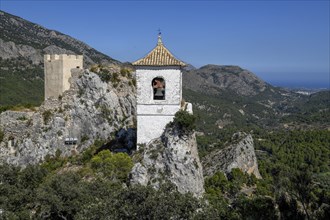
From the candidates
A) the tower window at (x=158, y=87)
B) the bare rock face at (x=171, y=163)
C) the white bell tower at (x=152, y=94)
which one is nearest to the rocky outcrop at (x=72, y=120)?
the tower window at (x=158, y=87)

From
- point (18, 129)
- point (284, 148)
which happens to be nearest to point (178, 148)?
point (18, 129)

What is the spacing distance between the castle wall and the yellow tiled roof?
13.6m

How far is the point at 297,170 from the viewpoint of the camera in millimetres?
14578

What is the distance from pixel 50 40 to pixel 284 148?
315ft

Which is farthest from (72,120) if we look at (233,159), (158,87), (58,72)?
(233,159)

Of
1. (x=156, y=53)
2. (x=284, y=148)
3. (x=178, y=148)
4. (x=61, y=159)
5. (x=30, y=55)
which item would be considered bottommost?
(x=284, y=148)

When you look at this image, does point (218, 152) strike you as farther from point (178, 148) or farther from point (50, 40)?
point (50, 40)

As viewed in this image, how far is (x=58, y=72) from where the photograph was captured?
36.4 metres

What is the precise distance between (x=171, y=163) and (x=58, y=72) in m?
17.4

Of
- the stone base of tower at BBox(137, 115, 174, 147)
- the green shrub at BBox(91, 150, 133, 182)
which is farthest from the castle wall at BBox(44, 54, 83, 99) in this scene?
the stone base of tower at BBox(137, 115, 174, 147)

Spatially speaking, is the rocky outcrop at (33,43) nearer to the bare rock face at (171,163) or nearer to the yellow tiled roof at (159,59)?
the yellow tiled roof at (159,59)

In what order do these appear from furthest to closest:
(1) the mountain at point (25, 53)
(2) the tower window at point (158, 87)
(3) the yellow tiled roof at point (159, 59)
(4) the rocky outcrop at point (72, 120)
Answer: (1) the mountain at point (25, 53) < (4) the rocky outcrop at point (72, 120) < (2) the tower window at point (158, 87) < (3) the yellow tiled roof at point (159, 59)

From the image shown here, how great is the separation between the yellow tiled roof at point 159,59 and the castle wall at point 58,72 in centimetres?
1355

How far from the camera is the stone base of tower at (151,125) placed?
2480 cm
